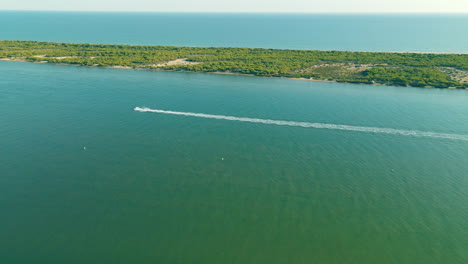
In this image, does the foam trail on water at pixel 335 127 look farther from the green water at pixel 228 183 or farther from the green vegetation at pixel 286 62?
the green vegetation at pixel 286 62

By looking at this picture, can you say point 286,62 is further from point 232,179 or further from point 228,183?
point 228,183

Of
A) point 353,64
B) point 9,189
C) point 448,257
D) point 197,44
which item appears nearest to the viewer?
point 448,257

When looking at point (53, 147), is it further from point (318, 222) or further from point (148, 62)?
point (148, 62)

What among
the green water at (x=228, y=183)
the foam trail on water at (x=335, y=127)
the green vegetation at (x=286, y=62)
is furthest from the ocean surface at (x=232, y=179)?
the green vegetation at (x=286, y=62)

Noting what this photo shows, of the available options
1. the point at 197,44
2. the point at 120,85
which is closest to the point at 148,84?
the point at 120,85

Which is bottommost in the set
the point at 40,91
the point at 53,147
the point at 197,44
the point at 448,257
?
the point at 448,257

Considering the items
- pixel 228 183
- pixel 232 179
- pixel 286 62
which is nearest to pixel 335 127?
pixel 232 179
